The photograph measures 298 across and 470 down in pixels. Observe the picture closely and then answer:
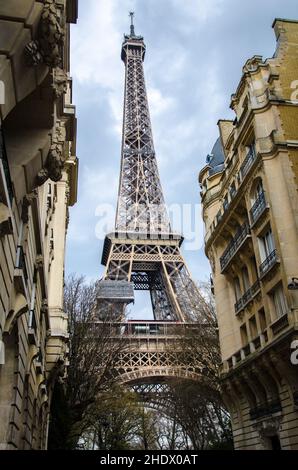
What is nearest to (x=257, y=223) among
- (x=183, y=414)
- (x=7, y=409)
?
(x=7, y=409)

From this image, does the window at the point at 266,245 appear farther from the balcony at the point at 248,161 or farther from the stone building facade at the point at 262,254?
the balcony at the point at 248,161

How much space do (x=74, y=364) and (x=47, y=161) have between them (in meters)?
20.9

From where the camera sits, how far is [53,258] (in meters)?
21.9

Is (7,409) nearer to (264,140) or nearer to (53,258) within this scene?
(53,258)

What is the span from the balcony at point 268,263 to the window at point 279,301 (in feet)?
2.99

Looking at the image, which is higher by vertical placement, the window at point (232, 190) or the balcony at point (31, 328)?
the window at point (232, 190)

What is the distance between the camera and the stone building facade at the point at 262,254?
1791cm

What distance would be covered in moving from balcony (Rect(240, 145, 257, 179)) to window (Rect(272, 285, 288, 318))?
6448 millimetres

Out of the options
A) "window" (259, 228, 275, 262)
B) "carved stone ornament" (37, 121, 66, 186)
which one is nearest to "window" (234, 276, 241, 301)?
"window" (259, 228, 275, 262)

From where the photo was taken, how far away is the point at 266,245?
2086cm

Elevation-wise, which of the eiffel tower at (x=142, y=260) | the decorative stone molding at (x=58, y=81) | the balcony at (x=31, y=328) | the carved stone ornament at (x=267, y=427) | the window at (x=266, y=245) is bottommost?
the carved stone ornament at (x=267, y=427)

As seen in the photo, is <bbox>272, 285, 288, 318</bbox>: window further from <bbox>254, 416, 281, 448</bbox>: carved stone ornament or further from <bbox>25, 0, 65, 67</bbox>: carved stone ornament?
<bbox>25, 0, 65, 67</bbox>: carved stone ornament

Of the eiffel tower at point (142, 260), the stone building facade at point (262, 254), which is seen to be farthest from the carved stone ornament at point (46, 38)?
the eiffel tower at point (142, 260)

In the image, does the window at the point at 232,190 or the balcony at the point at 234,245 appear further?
the window at the point at 232,190
